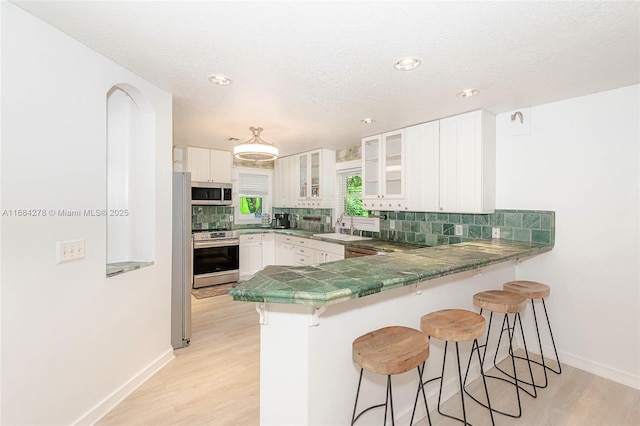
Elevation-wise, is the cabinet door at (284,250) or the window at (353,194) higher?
the window at (353,194)

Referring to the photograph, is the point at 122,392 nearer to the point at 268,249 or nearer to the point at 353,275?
the point at 353,275

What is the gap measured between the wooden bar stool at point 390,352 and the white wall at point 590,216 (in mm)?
2053

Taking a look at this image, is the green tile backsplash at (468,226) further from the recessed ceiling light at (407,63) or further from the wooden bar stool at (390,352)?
the wooden bar stool at (390,352)

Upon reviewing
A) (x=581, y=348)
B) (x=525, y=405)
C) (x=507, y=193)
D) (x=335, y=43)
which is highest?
(x=335, y=43)

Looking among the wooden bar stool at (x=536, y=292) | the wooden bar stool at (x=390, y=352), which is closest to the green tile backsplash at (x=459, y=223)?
the wooden bar stool at (x=536, y=292)

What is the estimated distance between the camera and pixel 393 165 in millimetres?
3711

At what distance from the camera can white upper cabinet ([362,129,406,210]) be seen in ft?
11.8

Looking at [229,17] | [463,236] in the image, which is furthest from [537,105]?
[229,17]

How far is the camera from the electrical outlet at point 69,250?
1.68 meters

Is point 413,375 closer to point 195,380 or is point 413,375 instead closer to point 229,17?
point 195,380

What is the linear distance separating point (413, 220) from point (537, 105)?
68.4 inches

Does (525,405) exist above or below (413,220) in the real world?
below

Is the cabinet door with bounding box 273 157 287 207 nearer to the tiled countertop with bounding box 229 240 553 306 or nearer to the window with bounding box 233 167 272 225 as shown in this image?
the window with bounding box 233 167 272 225

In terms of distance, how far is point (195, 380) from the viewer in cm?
237
